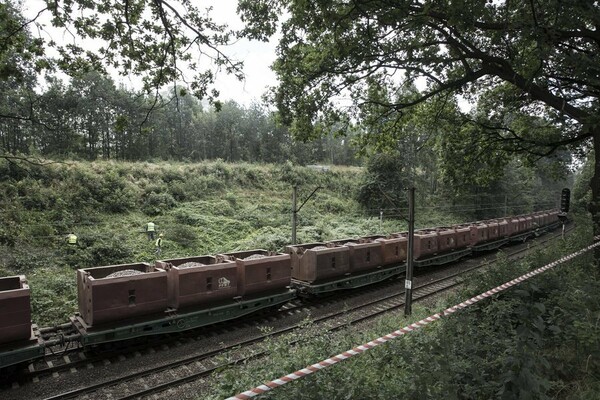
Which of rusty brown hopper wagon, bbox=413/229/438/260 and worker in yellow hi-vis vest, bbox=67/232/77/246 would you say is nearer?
worker in yellow hi-vis vest, bbox=67/232/77/246

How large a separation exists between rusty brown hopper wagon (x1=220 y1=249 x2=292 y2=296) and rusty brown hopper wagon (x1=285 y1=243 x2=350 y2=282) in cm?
114

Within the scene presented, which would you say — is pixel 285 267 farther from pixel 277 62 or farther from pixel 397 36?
pixel 397 36

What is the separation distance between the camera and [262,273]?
12.1m

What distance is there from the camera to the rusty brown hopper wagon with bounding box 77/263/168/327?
354 inches

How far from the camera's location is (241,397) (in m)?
3.37

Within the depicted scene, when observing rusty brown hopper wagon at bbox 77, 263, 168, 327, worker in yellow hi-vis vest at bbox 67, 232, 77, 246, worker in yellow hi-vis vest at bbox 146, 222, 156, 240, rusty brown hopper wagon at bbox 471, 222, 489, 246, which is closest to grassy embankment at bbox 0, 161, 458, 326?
worker in yellow hi-vis vest at bbox 67, 232, 77, 246

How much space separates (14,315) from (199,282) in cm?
428

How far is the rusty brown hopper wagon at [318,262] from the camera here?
13.7 m

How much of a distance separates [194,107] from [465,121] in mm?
56686

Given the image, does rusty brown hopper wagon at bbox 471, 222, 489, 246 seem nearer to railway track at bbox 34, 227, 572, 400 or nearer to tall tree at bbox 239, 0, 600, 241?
tall tree at bbox 239, 0, 600, 241

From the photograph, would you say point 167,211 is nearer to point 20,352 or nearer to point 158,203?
point 158,203

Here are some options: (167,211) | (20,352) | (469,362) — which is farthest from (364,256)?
(167,211)

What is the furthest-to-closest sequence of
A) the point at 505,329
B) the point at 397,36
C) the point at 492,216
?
the point at 492,216
the point at 397,36
the point at 505,329

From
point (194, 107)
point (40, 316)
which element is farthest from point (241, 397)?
point (194, 107)
